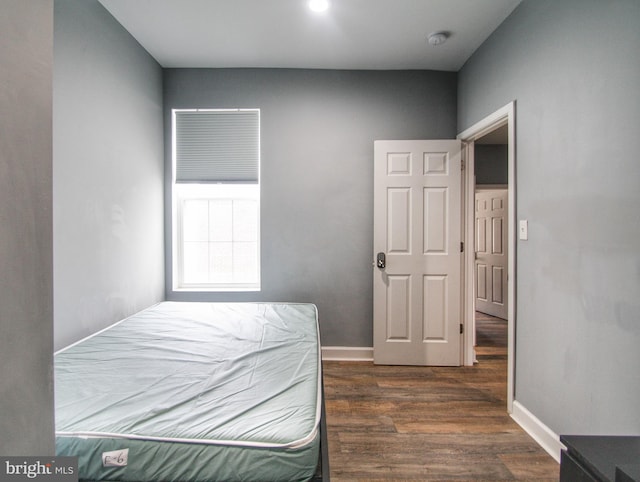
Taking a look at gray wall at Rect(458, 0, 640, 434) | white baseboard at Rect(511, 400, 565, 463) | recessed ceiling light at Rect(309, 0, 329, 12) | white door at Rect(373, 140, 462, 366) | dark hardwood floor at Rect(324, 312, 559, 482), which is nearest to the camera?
gray wall at Rect(458, 0, 640, 434)

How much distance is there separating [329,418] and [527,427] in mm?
1257

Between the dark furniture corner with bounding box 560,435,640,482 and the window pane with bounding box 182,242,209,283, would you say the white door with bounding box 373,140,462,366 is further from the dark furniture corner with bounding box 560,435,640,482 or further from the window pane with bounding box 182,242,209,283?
the dark furniture corner with bounding box 560,435,640,482

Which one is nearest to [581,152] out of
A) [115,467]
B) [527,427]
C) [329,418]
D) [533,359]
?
[533,359]

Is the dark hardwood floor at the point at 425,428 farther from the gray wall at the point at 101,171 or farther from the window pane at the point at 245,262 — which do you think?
the gray wall at the point at 101,171

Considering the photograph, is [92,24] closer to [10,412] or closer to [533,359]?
[10,412]

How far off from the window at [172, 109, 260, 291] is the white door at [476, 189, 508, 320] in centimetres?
375

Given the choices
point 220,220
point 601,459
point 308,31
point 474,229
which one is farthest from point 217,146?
point 601,459

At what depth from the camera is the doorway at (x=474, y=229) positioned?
212 centimetres

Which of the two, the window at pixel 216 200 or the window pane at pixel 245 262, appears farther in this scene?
the window pane at pixel 245 262

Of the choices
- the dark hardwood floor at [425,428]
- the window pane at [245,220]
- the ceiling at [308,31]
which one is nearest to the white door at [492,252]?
the dark hardwood floor at [425,428]

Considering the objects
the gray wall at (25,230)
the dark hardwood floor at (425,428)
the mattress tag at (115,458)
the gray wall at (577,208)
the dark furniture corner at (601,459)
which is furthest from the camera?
the dark hardwood floor at (425,428)

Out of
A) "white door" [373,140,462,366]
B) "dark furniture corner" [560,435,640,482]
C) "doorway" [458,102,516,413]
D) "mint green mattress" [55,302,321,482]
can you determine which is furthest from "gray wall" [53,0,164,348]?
"doorway" [458,102,516,413]

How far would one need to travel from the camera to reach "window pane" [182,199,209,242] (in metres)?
3.11

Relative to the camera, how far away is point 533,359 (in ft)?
6.39
